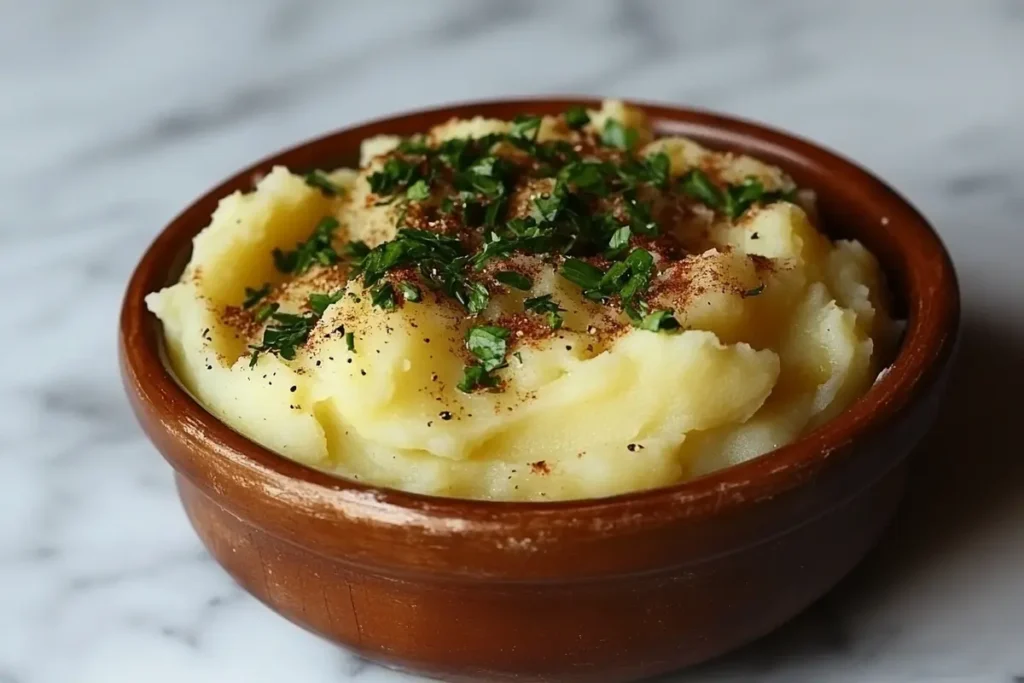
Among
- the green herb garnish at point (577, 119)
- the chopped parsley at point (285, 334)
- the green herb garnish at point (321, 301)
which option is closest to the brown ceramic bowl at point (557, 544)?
the chopped parsley at point (285, 334)

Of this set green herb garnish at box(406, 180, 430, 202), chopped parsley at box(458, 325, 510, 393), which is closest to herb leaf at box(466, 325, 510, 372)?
chopped parsley at box(458, 325, 510, 393)

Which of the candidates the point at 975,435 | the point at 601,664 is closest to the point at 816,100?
the point at 975,435

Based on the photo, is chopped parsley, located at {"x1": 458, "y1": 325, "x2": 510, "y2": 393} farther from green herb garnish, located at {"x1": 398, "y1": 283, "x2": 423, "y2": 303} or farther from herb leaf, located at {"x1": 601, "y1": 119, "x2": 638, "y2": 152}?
herb leaf, located at {"x1": 601, "y1": 119, "x2": 638, "y2": 152}

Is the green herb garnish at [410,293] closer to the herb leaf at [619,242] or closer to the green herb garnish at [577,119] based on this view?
the herb leaf at [619,242]

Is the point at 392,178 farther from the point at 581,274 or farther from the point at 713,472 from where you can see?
the point at 713,472

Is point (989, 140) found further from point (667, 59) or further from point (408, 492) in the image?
point (408, 492)

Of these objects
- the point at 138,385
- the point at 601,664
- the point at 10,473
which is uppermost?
the point at 138,385
